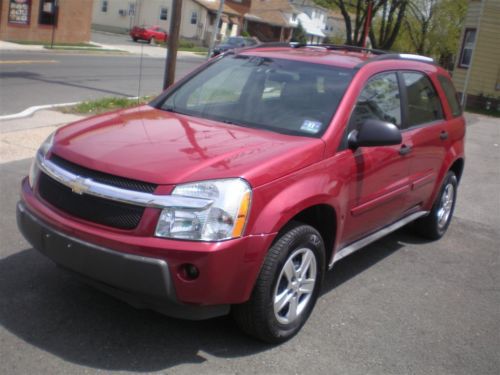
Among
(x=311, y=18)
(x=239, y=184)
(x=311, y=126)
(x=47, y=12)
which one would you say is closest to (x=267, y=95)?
(x=311, y=126)

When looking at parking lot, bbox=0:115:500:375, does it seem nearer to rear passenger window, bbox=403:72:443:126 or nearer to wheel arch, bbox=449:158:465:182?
wheel arch, bbox=449:158:465:182

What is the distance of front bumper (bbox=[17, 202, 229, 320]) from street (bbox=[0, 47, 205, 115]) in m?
8.18

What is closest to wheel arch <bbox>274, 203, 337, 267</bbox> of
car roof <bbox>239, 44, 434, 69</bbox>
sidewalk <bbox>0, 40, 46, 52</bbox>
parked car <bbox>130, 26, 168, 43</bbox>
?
car roof <bbox>239, 44, 434, 69</bbox>

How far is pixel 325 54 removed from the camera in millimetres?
5195

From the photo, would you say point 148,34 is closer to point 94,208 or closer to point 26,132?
point 26,132

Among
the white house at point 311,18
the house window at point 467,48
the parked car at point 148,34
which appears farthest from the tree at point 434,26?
the white house at point 311,18

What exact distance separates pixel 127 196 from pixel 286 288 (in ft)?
3.72

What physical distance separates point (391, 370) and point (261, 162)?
1.43m

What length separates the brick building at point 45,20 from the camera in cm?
3195

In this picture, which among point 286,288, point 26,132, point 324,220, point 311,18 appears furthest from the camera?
point 311,18

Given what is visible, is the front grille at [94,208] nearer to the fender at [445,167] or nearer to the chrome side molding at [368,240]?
the chrome side molding at [368,240]

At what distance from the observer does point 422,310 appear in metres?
4.70

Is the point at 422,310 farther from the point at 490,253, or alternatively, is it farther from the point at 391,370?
the point at 490,253

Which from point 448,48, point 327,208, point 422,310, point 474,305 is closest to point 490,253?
point 474,305
